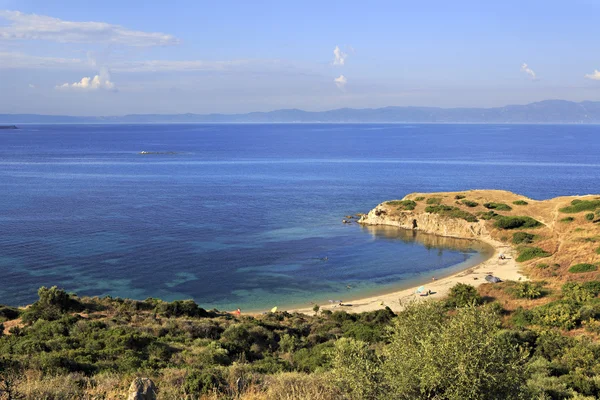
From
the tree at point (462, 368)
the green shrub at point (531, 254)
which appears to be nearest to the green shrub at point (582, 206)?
the green shrub at point (531, 254)

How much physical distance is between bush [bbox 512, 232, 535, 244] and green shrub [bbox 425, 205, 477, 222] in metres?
6.97

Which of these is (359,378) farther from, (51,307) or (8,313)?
(8,313)

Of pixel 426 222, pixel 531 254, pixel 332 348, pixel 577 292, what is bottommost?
pixel 531 254

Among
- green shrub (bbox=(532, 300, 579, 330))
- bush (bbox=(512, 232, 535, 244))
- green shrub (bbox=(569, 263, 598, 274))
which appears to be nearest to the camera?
green shrub (bbox=(532, 300, 579, 330))

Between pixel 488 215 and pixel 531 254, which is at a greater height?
pixel 488 215

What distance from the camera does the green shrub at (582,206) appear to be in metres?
60.3

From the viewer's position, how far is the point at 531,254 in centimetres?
5197

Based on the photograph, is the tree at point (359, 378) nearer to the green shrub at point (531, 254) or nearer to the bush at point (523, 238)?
the green shrub at point (531, 254)

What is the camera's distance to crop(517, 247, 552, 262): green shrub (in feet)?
169

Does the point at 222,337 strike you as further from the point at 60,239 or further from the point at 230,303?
the point at 60,239

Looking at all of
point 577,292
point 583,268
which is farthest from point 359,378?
point 583,268

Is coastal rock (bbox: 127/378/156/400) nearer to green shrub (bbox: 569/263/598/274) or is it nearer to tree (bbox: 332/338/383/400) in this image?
tree (bbox: 332/338/383/400)

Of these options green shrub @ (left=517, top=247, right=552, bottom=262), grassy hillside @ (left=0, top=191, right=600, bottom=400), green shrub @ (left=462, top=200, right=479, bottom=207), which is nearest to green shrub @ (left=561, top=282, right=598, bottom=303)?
grassy hillside @ (left=0, top=191, right=600, bottom=400)

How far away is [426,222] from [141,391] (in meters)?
62.6
